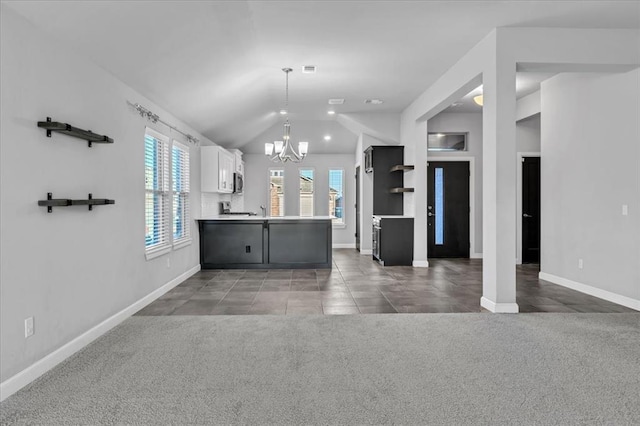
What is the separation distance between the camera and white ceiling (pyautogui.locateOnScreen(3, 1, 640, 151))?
10.0 ft

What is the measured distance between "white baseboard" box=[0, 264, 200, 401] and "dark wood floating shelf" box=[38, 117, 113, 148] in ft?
5.10

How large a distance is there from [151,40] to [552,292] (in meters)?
5.30

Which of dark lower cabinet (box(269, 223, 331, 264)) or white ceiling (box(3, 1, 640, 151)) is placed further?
dark lower cabinet (box(269, 223, 331, 264))

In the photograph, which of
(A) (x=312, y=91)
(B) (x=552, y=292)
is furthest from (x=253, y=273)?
(B) (x=552, y=292)

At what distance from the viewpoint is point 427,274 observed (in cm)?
633

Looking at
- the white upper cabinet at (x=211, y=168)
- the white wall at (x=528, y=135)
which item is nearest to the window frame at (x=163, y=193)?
the white upper cabinet at (x=211, y=168)

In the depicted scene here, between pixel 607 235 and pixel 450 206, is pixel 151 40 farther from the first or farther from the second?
pixel 450 206

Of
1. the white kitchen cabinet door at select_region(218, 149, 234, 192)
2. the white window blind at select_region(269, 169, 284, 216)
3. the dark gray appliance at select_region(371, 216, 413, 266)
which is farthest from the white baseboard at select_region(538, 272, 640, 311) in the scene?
the white window blind at select_region(269, 169, 284, 216)

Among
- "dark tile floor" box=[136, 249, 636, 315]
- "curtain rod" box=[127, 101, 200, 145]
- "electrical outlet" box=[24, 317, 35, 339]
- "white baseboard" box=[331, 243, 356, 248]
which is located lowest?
"dark tile floor" box=[136, 249, 636, 315]

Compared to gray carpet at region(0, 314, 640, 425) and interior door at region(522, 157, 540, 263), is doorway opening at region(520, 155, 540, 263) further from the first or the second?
gray carpet at region(0, 314, 640, 425)

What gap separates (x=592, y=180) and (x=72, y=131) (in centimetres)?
558

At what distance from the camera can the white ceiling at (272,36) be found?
10.0 ft

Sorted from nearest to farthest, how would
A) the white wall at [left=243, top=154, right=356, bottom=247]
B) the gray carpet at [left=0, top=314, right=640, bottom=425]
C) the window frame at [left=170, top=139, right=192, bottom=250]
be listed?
the gray carpet at [left=0, top=314, right=640, bottom=425]
the window frame at [left=170, top=139, right=192, bottom=250]
the white wall at [left=243, top=154, right=356, bottom=247]

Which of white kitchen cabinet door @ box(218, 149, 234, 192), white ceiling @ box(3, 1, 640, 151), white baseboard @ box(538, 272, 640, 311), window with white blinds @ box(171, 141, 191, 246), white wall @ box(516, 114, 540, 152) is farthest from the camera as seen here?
white wall @ box(516, 114, 540, 152)
